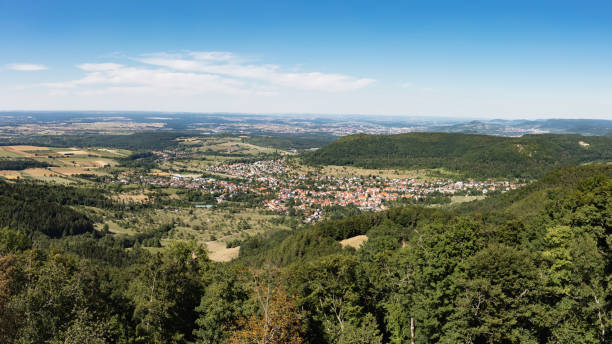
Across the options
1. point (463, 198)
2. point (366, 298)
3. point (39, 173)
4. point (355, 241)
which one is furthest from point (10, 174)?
point (463, 198)

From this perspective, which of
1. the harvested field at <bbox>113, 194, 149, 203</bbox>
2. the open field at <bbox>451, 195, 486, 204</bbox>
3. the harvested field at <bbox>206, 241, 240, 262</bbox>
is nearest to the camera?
the harvested field at <bbox>206, 241, 240, 262</bbox>

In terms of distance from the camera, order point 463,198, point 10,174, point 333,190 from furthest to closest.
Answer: point 10,174 < point 333,190 < point 463,198

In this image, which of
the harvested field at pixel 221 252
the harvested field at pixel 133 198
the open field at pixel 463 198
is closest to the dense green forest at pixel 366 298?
the harvested field at pixel 221 252

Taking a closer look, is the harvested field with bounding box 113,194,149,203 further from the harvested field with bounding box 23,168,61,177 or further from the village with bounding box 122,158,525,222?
the harvested field with bounding box 23,168,61,177

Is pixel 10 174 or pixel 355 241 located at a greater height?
pixel 355 241

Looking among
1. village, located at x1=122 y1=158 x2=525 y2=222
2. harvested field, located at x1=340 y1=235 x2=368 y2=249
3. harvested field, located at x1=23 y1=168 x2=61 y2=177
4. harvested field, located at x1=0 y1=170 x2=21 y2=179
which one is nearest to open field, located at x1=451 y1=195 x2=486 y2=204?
village, located at x1=122 y1=158 x2=525 y2=222

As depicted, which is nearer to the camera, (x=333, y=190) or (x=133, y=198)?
(x=133, y=198)

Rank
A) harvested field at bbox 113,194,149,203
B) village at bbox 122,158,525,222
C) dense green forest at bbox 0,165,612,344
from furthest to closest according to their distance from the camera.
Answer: harvested field at bbox 113,194,149,203 < village at bbox 122,158,525,222 < dense green forest at bbox 0,165,612,344

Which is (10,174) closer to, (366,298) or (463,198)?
(366,298)

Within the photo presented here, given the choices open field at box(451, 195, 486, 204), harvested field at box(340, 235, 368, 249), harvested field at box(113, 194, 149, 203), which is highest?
harvested field at box(340, 235, 368, 249)

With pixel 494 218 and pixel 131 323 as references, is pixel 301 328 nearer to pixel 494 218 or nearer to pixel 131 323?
pixel 131 323

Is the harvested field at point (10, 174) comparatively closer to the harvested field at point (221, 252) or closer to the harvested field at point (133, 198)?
the harvested field at point (133, 198)

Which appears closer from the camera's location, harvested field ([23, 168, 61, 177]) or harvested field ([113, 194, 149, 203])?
harvested field ([113, 194, 149, 203])
